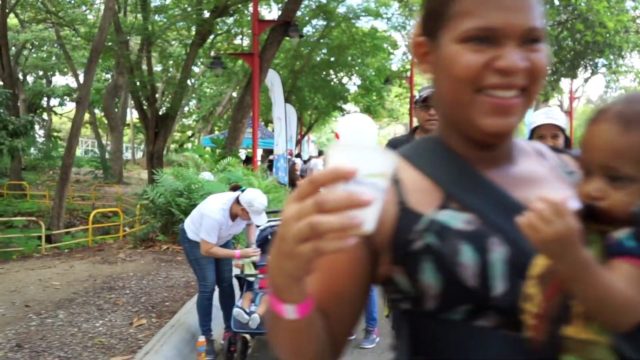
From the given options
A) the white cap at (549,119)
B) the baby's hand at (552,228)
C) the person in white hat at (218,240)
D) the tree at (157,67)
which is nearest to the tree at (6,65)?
the tree at (157,67)

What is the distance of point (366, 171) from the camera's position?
43.8 inches

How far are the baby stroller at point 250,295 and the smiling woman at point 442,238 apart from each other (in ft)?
14.4

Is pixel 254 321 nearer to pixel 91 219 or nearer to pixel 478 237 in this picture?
pixel 478 237

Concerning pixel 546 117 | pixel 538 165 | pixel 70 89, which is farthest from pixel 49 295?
pixel 70 89

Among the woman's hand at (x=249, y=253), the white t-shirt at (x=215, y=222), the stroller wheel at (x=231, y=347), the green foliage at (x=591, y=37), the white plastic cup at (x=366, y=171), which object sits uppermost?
the green foliage at (x=591, y=37)

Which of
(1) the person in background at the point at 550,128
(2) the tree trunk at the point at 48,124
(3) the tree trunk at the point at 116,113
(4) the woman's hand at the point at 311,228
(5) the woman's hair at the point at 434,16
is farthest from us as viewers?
(2) the tree trunk at the point at 48,124

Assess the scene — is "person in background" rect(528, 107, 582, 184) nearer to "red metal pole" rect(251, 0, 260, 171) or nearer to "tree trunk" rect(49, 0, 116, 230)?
"red metal pole" rect(251, 0, 260, 171)

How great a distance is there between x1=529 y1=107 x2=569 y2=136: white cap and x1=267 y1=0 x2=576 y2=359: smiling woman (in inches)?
130

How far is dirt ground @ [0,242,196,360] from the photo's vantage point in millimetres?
6059

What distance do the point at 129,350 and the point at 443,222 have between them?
5.33m

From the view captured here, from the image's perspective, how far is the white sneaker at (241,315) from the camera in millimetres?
5707

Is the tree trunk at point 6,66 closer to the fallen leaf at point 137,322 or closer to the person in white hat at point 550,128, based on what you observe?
the fallen leaf at point 137,322

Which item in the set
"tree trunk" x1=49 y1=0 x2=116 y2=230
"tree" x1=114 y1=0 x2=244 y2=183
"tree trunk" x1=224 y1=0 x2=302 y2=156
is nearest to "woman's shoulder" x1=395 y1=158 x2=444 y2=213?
"tree trunk" x1=49 y1=0 x2=116 y2=230

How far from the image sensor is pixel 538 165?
149 centimetres
